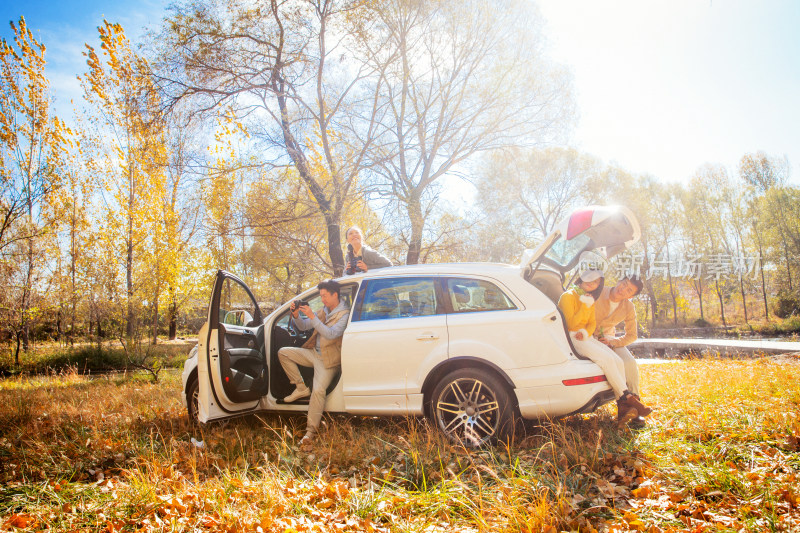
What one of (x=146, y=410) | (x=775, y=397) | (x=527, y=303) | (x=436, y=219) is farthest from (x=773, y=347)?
(x=146, y=410)

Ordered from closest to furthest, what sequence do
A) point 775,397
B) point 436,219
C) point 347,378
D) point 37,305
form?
point 347,378 → point 775,397 → point 436,219 → point 37,305

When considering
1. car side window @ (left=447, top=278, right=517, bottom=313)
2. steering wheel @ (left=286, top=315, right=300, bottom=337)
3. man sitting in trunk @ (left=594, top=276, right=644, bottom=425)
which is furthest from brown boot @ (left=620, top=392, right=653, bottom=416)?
steering wheel @ (left=286, top=315, right=300, bottom=337)

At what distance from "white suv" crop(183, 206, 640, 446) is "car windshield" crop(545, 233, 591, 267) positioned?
0.01 meters

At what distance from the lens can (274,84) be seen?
11.3 metres

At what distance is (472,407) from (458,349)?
0.53 metres

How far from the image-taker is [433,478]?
3.41 m

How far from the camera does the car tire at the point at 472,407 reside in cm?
380

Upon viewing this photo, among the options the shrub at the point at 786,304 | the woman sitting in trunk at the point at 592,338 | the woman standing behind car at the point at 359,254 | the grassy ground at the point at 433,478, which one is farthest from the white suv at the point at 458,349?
the shrub at the point at 786,304

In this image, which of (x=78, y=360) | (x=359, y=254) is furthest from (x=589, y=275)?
(x=78, y=360)

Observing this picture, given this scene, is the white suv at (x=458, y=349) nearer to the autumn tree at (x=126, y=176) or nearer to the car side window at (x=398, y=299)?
the car side window at (x=398, y=299)

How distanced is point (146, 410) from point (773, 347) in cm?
1417

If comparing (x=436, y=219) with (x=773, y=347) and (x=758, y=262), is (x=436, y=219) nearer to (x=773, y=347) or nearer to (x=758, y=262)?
(x=773, y=347)

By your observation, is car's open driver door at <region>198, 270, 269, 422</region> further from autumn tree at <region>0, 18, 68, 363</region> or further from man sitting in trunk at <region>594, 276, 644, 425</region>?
autumn tree at <region>0, 18, 68, 363</region>

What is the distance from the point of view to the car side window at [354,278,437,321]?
4328 millimetres
